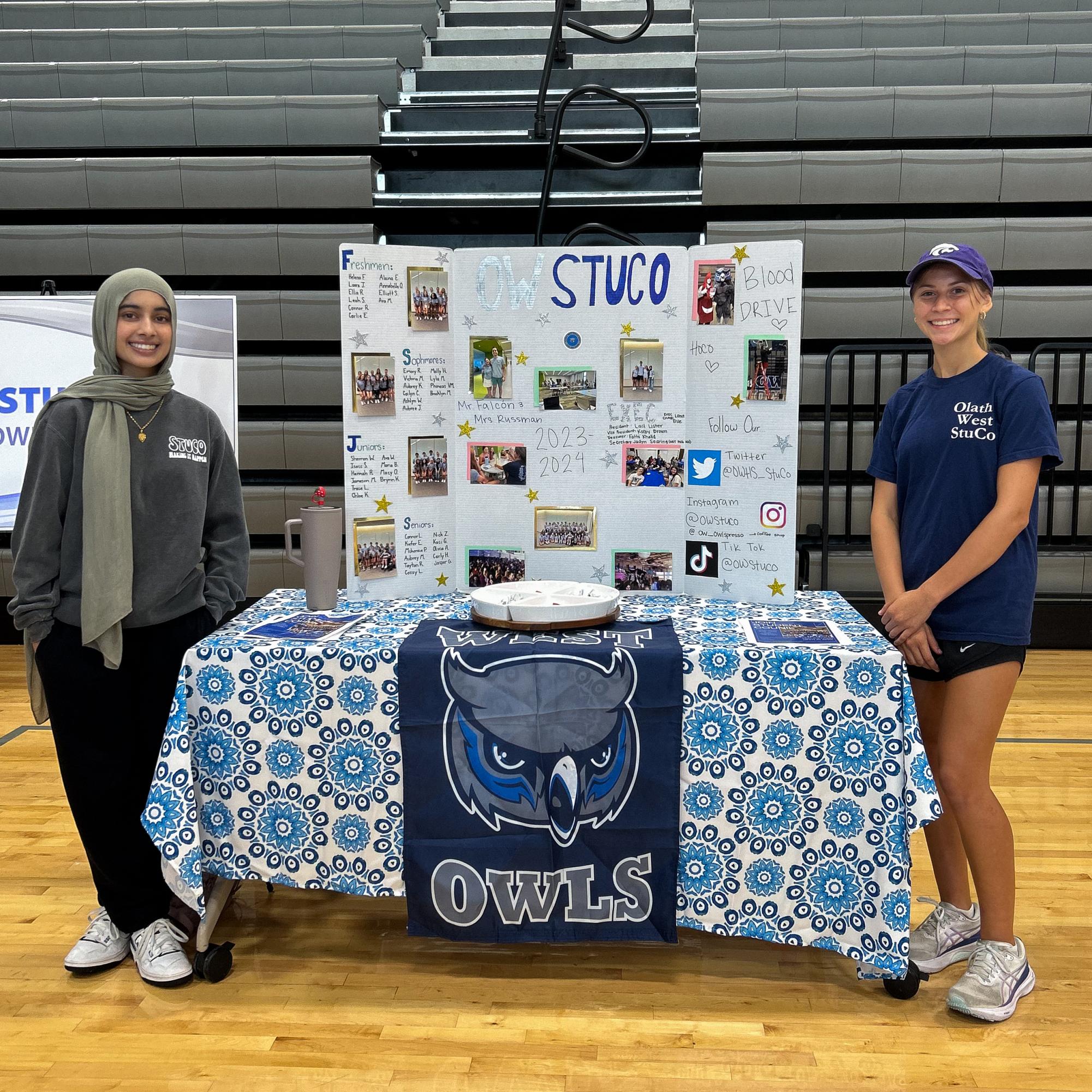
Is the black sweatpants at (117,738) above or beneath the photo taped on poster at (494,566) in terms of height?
beneath

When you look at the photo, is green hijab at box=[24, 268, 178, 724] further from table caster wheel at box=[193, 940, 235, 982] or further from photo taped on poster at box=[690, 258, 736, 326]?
photo taped on poster at box=[690, 258, 736, 326]

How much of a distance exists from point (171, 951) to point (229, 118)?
4089 mm

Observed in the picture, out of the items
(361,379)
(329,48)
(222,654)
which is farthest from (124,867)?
(329,48)

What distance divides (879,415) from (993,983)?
9.99 ft

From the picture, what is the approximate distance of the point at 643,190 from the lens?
481cm

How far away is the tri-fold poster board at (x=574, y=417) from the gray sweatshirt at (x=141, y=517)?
33 cm

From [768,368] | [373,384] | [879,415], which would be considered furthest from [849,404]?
[373,384]

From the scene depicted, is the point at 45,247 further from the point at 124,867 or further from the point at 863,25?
the point at 863,25

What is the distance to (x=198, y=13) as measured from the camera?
5695mm

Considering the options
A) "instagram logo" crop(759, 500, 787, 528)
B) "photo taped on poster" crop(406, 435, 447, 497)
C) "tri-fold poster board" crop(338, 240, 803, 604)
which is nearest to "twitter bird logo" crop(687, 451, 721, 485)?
"tri-fold poster board" crop(338, 240, 803, 604)

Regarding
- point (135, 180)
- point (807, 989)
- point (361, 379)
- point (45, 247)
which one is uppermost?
point (135, 180)

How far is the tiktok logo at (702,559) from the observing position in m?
2.22

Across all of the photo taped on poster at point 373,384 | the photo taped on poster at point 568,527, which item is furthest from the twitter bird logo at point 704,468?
the photo taped on poster at point 373,384

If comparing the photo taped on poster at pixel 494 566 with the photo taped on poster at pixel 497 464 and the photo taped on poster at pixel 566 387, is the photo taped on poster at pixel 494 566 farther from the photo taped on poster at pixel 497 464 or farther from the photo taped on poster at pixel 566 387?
the photo taped on poster at pixel 566 387
